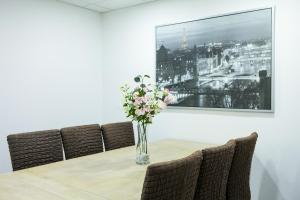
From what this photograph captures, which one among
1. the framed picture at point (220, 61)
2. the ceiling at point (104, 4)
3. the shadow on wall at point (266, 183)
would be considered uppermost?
the ceiling at point (104, 4)

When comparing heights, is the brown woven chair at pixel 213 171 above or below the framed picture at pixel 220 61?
below

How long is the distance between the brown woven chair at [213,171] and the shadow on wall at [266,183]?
117 centimetres

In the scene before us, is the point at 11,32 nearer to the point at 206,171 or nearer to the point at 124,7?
the point at 124,7

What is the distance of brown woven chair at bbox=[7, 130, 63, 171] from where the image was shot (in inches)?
90.6

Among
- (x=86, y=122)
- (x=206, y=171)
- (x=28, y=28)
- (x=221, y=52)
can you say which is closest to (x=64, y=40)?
(x=28, y=28)

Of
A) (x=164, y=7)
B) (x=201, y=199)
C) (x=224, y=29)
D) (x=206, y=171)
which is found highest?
(x=164, y=7)

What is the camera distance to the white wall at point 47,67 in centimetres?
327

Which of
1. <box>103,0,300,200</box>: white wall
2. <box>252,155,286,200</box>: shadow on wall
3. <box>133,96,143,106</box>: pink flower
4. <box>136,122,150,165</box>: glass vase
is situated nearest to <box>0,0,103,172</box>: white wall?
<box>103,0,300,200</box>: white wall

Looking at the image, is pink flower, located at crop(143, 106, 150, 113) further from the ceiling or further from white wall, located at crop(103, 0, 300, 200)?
the ceiling

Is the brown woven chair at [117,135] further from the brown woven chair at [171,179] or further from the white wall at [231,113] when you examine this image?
the brown woven chair at [171,179]

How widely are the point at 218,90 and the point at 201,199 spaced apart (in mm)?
1589

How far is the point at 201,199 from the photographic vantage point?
5.74 feet

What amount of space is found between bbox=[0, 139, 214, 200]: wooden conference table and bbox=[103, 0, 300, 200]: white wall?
0.84m

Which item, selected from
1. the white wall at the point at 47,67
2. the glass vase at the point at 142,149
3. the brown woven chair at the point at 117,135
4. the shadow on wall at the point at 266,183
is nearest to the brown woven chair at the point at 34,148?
the brown woven chair at the point at 117,135
